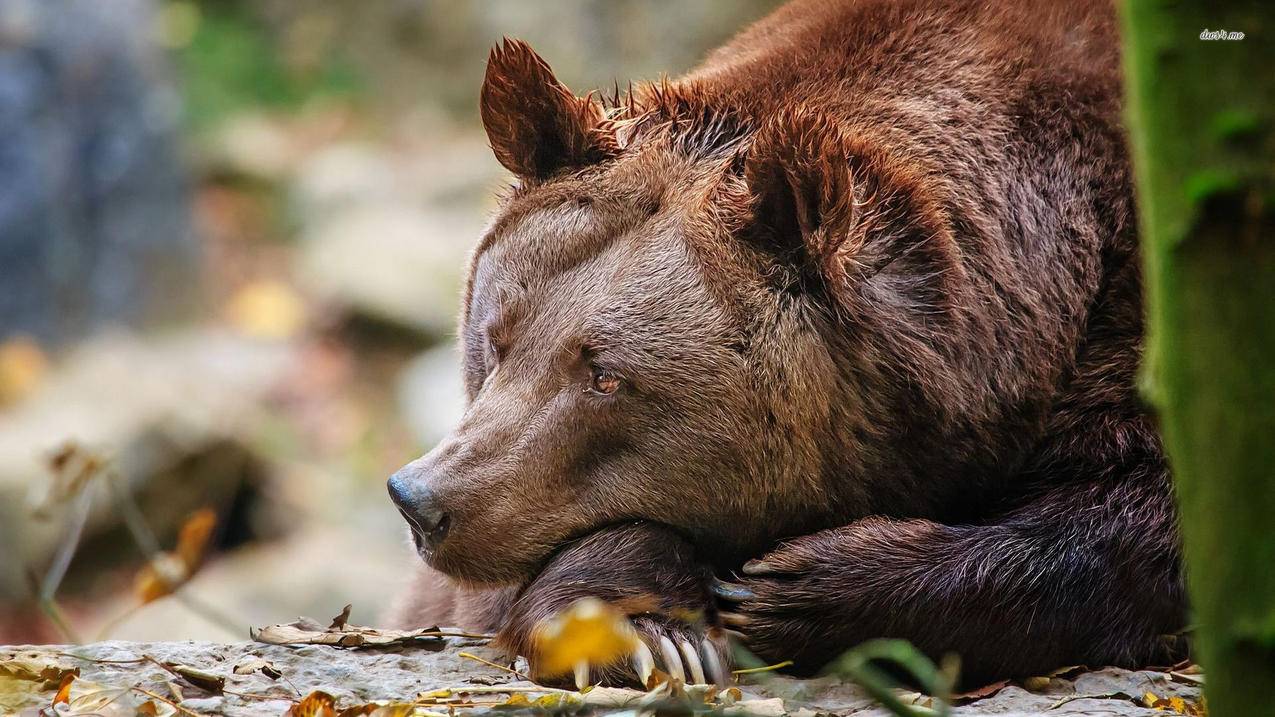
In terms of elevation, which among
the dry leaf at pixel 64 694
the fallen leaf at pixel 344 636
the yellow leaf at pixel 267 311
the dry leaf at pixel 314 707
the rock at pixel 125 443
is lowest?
the dry leaf at pixel 314 707

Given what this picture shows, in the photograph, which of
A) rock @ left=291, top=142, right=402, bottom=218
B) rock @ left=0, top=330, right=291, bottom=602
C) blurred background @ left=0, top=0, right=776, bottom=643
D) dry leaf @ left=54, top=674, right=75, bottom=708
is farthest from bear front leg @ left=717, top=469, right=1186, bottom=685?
rock @ left=291, top=142, right=402, bottom=218

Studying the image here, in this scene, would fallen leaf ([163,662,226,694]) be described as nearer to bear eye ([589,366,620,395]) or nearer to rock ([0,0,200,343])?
bear eye ([589,366,620,395])

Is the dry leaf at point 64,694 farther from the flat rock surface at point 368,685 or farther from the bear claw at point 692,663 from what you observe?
the bear claw at point 692,663

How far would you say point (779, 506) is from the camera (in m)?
3.36

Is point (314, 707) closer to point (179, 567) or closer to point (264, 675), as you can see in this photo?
point (264, 675)

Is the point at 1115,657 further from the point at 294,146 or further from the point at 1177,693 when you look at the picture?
the point at 294,146

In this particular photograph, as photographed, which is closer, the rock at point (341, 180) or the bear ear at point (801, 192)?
the bear ear at point (801, 192)

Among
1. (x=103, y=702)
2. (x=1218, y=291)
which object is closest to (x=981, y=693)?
(x=1218, y=291)

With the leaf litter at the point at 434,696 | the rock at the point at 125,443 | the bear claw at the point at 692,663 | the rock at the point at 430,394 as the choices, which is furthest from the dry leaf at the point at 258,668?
the rock at the point at 430,394

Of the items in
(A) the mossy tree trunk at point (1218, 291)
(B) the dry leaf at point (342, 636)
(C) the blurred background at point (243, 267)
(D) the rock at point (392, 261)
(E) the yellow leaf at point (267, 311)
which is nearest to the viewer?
(A) the mossy tree trunk at point (1218, 291)

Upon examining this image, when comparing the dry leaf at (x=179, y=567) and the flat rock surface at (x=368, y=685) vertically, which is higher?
the dry leaf at (x=179, y=567)

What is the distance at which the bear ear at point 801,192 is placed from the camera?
3.16m

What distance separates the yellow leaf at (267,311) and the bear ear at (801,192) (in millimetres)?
9989

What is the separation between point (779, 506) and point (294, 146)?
43.7 ft
